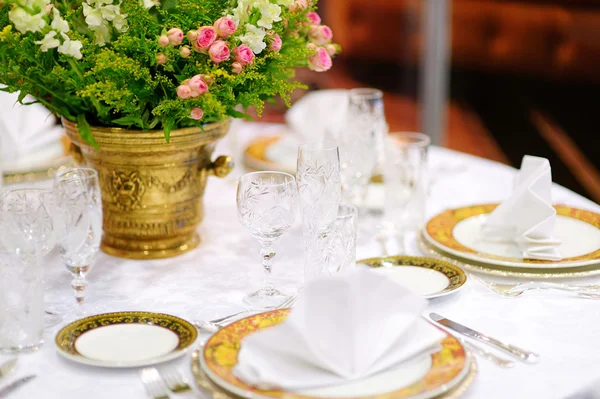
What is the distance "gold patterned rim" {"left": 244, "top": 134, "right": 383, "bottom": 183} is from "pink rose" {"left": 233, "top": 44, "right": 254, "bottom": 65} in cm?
71

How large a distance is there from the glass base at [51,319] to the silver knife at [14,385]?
0.59 feet

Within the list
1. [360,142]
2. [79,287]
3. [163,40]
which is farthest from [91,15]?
[360,142]

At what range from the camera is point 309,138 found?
86.6 inches

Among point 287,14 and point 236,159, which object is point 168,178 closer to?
point 287,14

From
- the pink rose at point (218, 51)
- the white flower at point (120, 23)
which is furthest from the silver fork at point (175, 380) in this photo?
the white flower at point (120, 23)

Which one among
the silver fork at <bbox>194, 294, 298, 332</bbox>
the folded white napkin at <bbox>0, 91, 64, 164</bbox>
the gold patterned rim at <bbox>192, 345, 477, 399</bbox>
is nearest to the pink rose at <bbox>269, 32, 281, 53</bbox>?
the silver fork at <bbox>194, 294, 298, 332</bbox>

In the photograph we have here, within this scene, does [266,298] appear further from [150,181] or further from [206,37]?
[206,37]

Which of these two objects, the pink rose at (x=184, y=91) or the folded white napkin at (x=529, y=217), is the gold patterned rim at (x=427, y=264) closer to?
the folded white napkin at (x=529, y=217)

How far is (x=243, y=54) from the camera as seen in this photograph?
4.37 feet

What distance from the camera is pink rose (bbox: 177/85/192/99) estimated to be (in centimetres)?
129

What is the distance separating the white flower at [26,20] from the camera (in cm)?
126

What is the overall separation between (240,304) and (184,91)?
14.7 inches

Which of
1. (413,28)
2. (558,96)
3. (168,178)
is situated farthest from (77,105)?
(413,28)

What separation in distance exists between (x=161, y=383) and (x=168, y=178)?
1.85ft
